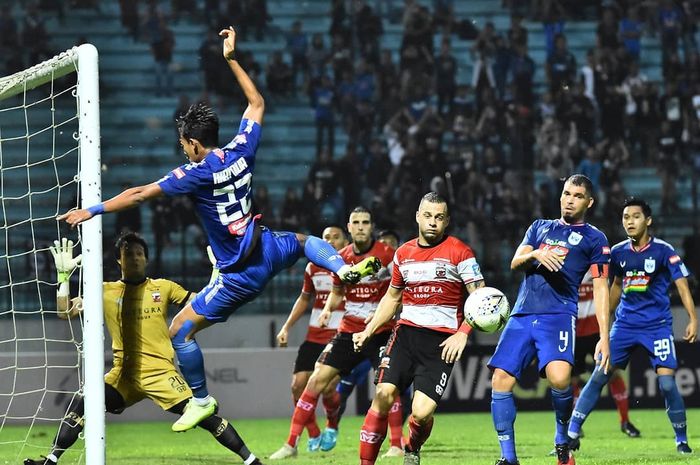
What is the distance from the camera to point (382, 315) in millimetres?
7078

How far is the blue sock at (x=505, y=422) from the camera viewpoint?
23.2 ft

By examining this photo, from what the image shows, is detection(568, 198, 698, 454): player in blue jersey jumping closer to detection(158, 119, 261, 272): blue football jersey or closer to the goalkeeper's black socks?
the goalkeeper's black socks

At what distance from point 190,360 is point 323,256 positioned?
115 centimetres

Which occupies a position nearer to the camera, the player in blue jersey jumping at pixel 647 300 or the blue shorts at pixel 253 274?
the blue shorts at pixel 253 274

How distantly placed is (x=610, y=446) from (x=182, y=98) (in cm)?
994

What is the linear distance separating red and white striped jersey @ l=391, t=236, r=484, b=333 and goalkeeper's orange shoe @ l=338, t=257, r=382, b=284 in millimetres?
733

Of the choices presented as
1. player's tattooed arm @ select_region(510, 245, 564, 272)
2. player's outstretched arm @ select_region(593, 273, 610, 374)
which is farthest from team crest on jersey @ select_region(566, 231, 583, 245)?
player's outstretched arm @ select_region(593, 273, 610, 374)

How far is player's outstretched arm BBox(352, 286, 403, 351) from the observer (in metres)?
6.94

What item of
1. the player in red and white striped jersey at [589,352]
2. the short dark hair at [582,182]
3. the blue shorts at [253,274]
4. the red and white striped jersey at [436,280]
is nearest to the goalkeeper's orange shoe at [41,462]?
the blue shorts at [253,274]

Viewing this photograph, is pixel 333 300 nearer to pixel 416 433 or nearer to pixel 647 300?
pixel 416 433

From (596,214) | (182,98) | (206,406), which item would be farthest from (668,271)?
(182,98)

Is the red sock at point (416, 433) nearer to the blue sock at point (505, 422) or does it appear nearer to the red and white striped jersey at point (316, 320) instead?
the blue sock at point (505, 422)

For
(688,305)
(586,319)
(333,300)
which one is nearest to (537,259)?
(333,300)

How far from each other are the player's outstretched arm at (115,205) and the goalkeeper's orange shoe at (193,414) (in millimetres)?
1550
